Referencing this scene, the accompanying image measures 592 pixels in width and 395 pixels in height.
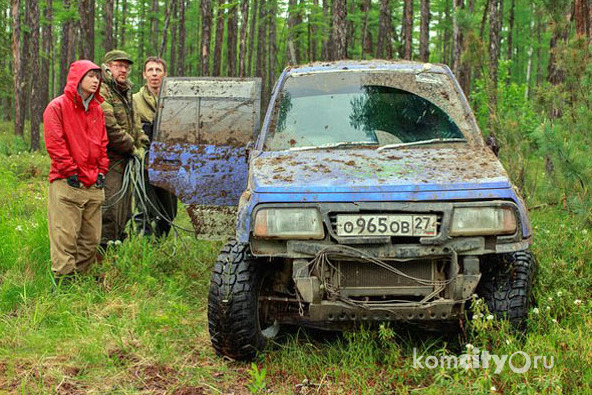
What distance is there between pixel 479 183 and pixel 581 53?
13.4ft

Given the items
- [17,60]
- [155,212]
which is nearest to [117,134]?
[155,212]

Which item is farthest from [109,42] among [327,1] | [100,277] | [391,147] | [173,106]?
[391,147]

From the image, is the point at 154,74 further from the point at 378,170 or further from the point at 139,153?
the point at 378,170

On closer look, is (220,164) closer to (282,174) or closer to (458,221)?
(282,174)

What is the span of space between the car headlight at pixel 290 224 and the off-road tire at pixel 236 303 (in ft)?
1.20

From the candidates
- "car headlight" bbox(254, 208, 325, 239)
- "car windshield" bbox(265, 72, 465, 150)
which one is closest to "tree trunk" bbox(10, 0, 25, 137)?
"car windshield" bbox(265, 72, 465, 150)

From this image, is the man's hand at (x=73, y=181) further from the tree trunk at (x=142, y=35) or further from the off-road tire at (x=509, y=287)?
the tree trunk at (x=142, y=35)

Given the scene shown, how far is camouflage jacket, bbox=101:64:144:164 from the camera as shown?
5660mm

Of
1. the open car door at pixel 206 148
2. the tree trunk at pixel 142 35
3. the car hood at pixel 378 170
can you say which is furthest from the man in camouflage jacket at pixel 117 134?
the tree trunk at pixel 142 35

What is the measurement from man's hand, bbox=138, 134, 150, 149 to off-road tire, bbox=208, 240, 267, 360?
9.60 ft

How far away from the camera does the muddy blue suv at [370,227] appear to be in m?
3.28

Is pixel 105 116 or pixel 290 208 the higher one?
pixel 105 116

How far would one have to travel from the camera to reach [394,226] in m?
3.28

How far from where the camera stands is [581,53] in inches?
255
